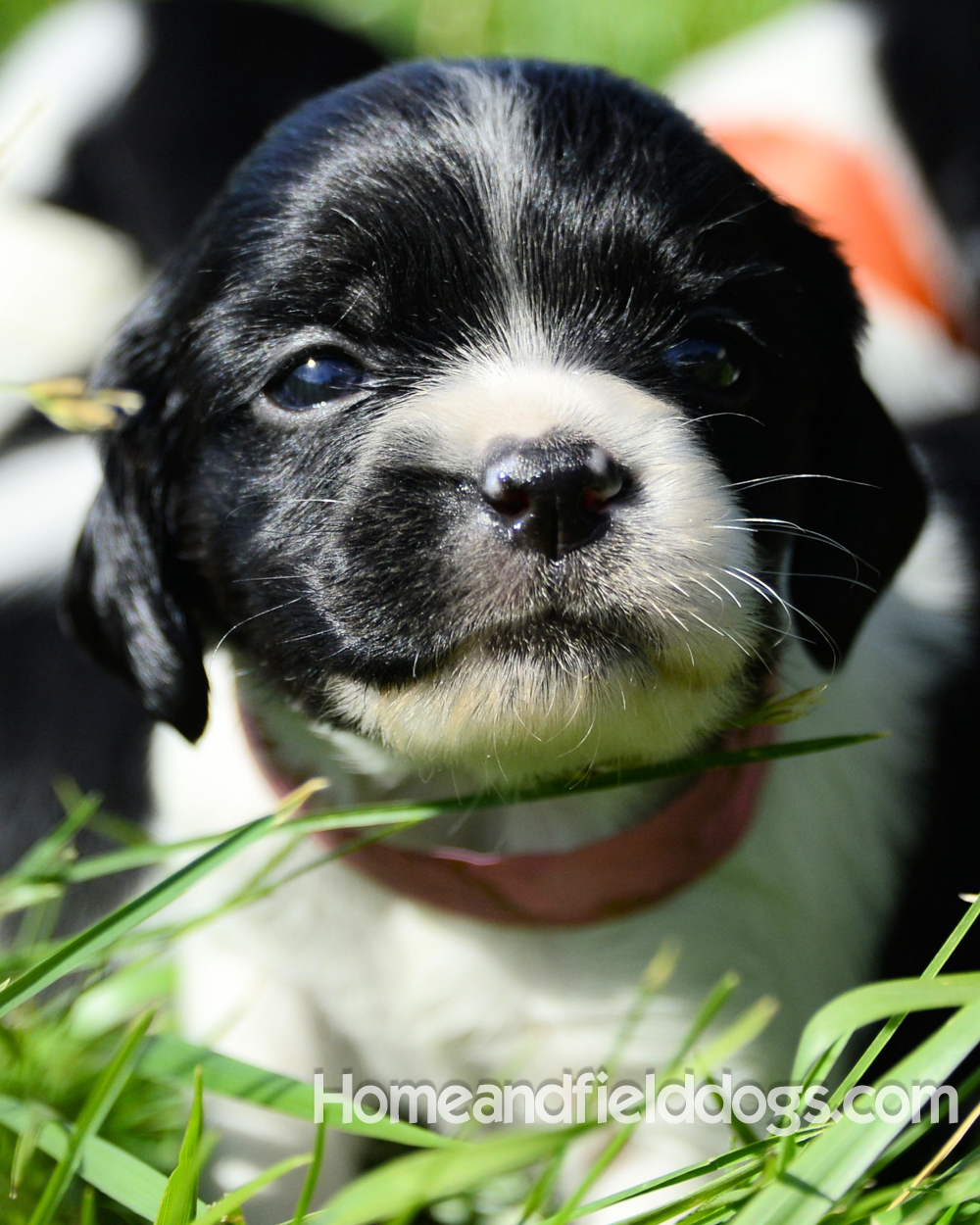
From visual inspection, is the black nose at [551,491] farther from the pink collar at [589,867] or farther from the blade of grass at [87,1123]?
the blade of grass at [87,1123]

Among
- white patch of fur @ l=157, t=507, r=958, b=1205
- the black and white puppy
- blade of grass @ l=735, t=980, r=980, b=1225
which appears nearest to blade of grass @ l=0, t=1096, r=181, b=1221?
white patch of fur @ l=157, t=507, r=958, b=1205

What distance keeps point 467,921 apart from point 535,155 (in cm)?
111

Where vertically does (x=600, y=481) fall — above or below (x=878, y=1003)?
above

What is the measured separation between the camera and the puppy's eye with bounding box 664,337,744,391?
5.98 feet

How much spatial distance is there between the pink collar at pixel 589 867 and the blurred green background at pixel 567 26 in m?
3.86

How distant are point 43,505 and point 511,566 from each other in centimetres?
175

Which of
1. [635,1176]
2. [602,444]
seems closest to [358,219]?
[602,444]

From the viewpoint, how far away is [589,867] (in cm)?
202

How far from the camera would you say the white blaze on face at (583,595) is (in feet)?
5.23

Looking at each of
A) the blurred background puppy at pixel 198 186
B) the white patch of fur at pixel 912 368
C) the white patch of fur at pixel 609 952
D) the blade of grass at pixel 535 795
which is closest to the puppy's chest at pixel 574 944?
the white patch of fur at pixel 609 952

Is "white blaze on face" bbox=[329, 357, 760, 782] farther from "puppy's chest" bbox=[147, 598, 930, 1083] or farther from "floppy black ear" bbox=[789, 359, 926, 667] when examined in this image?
"puppy's chest" bbox=[147, 598, 930, 1083]

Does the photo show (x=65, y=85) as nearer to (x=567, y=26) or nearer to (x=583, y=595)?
(x=567, y=26)

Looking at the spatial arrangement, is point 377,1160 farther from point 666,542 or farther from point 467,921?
point 666,542

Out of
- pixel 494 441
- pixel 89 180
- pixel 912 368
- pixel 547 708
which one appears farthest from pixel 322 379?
pixel 89 180
